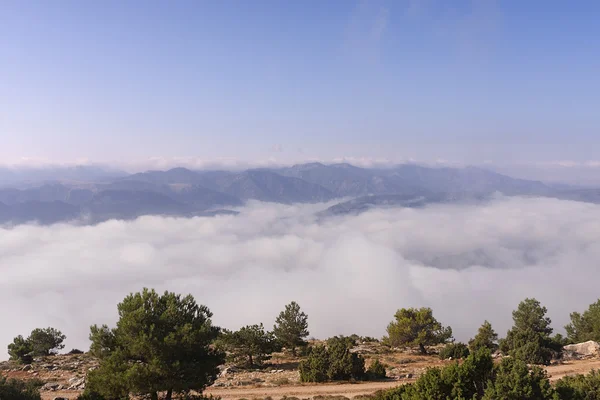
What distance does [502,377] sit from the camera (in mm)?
14797

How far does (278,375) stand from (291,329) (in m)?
11.6

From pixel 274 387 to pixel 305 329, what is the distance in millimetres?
17379

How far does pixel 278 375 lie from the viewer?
101 ft

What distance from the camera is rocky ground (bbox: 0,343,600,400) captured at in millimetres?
24870

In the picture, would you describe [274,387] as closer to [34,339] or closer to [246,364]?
[246,364]

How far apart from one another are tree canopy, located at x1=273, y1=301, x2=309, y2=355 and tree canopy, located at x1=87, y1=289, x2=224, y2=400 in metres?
22.5

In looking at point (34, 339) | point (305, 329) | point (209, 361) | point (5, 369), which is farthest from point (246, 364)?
point (34, 339)

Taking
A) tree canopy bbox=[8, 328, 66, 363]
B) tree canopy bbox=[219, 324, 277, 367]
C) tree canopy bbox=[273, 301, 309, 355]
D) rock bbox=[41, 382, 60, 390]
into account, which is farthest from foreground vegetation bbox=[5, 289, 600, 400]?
tree canopy bbox=[8, 328, 66, 363]

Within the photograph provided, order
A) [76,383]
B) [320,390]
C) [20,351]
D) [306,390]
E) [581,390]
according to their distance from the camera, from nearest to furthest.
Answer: [581,390] → [320,390] → [306,390] → [76,383] → [20,351]

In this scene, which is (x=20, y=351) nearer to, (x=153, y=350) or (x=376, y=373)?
(x=153, y=350)

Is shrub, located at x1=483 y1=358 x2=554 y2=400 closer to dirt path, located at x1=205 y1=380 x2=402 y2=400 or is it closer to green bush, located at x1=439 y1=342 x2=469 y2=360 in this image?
dirt path, located at x1=205 y1=380 x2=402 y2=400

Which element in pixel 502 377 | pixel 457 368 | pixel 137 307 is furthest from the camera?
pixel 137 307

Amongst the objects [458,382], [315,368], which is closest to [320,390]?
[315,368]

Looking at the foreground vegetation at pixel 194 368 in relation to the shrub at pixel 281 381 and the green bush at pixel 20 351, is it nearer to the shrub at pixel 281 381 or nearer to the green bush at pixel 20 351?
the shrub at pixel 281 381
